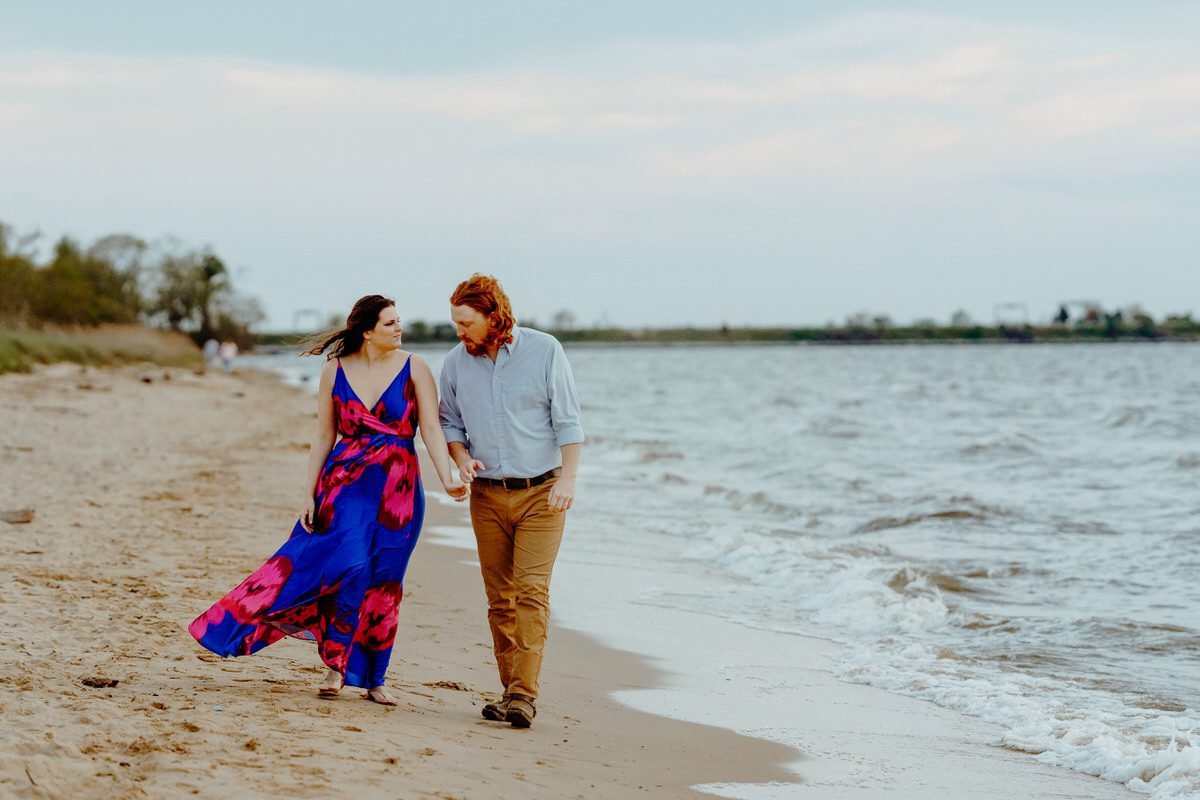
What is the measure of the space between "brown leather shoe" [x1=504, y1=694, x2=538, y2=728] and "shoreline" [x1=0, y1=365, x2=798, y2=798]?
0.24 feet

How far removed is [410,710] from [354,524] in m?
0.81

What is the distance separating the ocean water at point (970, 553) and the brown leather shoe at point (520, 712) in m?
2.22

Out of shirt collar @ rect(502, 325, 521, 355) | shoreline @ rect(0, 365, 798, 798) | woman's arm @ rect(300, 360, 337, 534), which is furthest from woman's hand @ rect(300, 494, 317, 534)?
shirt collar @ rect(502, 325, 521, 355)

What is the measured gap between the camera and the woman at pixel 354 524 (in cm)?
511

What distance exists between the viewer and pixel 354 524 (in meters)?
5.14

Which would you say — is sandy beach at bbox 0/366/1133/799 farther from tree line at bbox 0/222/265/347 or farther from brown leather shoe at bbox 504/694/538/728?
tree line at bbox 0/222/265/347

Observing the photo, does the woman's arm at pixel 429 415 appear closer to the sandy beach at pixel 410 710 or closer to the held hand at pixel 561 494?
the held hand at pixel 561 494

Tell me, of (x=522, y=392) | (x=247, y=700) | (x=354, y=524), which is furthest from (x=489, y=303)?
(x=247, y=700)

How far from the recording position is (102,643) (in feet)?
19.0

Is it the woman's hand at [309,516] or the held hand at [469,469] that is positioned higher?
the held hand at [469,469]

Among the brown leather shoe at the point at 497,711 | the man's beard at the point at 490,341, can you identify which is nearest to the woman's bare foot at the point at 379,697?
the brown leather shoe at the point at 497,711

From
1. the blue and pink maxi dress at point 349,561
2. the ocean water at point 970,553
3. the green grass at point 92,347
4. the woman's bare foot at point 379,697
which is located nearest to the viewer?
the blue and pink maxi dress at point 349,561

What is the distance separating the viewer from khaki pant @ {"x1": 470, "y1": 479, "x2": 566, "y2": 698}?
17.1 feet

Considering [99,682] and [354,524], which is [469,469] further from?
[99,682]
